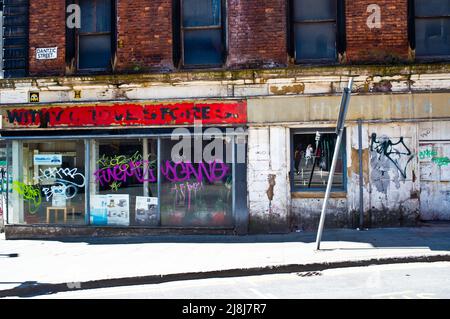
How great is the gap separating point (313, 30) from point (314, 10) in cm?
49

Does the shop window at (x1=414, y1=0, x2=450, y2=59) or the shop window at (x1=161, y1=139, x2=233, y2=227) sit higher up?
the shop window at (x1=414, y1=0, x2=450, y2=59)

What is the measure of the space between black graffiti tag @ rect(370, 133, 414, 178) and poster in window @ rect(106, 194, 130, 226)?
240 inches

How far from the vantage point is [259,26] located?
36.5 ft

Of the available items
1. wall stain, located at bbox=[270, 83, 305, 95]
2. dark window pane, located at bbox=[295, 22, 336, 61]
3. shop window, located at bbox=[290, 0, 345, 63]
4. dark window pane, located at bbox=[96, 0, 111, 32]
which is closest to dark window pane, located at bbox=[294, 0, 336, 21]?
shop window, located at bbox=[290, 0, 345, 63]

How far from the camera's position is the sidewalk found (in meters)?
7.46

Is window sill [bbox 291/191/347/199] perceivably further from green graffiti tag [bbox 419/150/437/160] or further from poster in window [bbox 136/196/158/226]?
poster in window [bbox 136/196/158/226]

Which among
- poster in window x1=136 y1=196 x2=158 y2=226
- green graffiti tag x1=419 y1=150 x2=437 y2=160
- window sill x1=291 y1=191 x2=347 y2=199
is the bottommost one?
poster in window x1=136 y1=196 x2=158 y2=226

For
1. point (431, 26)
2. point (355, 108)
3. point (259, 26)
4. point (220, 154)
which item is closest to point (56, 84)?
point (220, 154)

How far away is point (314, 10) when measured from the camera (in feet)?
37.3

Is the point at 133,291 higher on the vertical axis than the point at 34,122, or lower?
lower

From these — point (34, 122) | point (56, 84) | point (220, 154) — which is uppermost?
point (56, 84)

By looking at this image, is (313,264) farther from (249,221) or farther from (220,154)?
(220,154)

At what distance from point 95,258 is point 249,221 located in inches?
148
